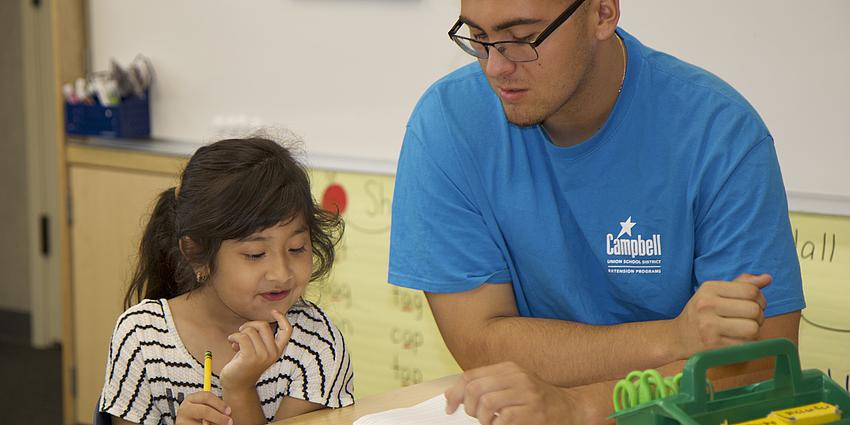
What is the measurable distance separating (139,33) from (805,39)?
2144mm

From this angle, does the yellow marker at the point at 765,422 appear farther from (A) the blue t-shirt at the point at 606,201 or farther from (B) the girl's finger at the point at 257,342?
(B) the girl's finger at the point at 257,342

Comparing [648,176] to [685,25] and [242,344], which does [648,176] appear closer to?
[242,344]

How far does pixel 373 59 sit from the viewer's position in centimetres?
299

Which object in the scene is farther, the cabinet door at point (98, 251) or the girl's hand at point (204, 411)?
the cabinet door at point (98, 251)

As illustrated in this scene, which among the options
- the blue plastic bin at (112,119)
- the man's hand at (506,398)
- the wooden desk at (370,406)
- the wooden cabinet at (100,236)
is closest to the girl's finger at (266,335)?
the wooden desk at (370,406)

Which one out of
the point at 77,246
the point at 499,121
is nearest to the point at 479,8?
the point at 499,121

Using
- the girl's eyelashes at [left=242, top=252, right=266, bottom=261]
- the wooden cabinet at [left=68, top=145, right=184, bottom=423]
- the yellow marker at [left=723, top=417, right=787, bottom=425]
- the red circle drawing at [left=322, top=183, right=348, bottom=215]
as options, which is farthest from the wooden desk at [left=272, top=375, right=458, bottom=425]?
the wooden cabinet at [left=68, top=145, right=184, bottom=423]

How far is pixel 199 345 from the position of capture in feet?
5.74

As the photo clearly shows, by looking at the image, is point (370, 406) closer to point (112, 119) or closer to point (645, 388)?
point (645, 388)

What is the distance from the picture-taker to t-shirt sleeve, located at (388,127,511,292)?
170 cm

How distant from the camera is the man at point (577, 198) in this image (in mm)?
1595

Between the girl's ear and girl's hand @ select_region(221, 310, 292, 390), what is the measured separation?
20 cm

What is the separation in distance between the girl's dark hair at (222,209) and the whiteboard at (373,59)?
1011 millimetres

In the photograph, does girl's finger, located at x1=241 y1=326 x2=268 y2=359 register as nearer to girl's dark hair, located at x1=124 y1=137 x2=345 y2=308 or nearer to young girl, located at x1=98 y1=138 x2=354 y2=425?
young girl, located at x1=98 y1=138 x2=354 y2=425
